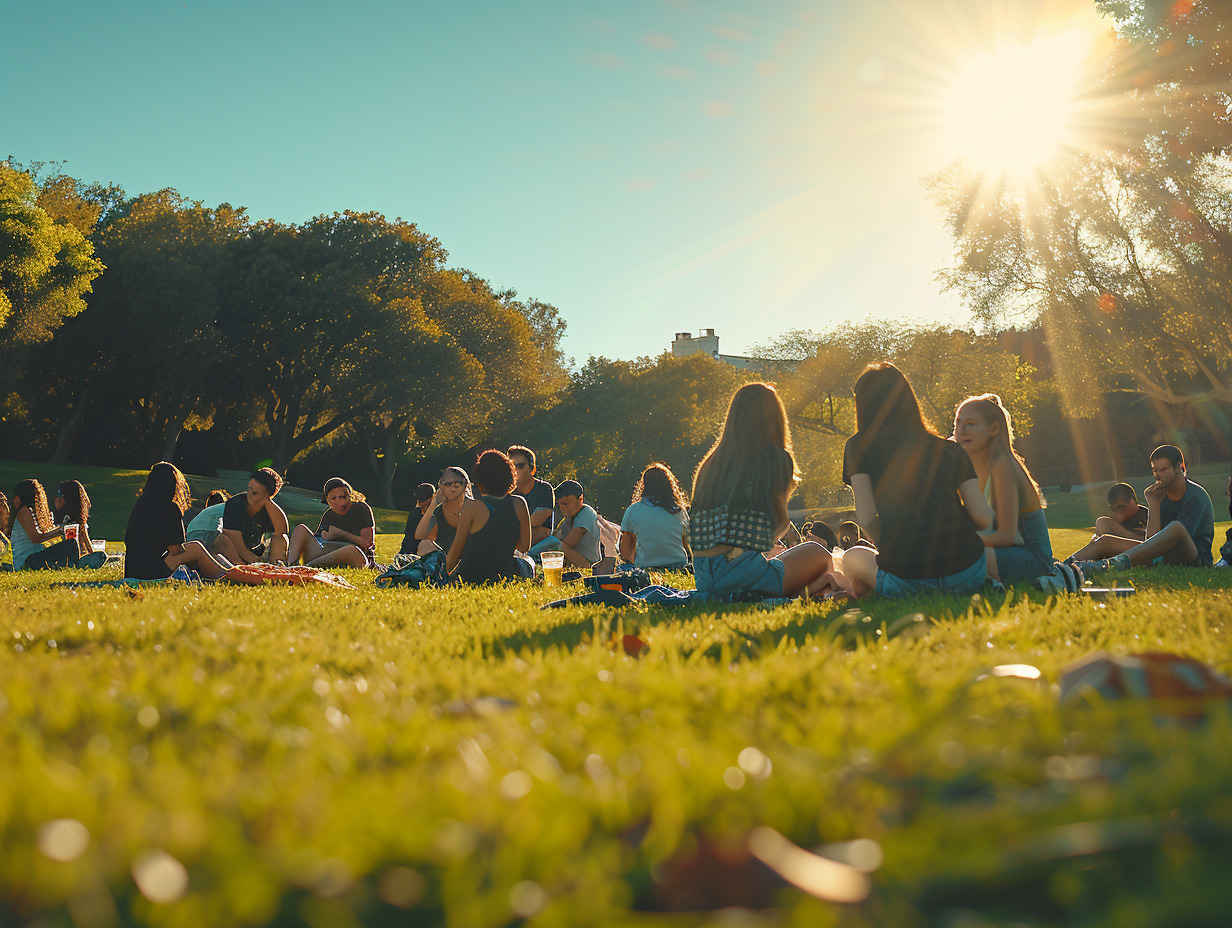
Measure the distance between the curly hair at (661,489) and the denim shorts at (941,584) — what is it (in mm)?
3836

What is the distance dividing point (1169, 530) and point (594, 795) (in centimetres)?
981

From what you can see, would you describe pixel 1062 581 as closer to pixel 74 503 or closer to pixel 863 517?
pixel 863 517

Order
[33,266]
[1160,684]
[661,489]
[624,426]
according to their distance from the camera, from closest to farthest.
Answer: [1160,684] → [661,489] → [33,266] → [624,426]

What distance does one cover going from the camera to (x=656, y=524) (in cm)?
975

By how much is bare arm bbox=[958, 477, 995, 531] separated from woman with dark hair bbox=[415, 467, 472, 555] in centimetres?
604

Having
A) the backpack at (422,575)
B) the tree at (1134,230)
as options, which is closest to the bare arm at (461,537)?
the backpack at (422,575)

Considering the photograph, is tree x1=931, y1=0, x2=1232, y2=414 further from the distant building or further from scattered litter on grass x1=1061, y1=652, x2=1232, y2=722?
the distant building

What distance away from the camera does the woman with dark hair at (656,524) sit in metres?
9.52

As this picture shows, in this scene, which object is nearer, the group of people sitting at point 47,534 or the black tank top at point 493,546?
the black tank top at point 493,546

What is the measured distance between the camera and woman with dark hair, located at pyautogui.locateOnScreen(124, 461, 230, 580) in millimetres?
9508

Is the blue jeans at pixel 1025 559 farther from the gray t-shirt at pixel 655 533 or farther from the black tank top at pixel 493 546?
the black tank top at pixel 493 546

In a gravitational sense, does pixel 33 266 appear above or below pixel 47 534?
above

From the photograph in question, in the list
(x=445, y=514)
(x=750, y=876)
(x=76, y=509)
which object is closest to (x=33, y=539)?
(x=76, y=509)

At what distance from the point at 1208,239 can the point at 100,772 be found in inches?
1161
